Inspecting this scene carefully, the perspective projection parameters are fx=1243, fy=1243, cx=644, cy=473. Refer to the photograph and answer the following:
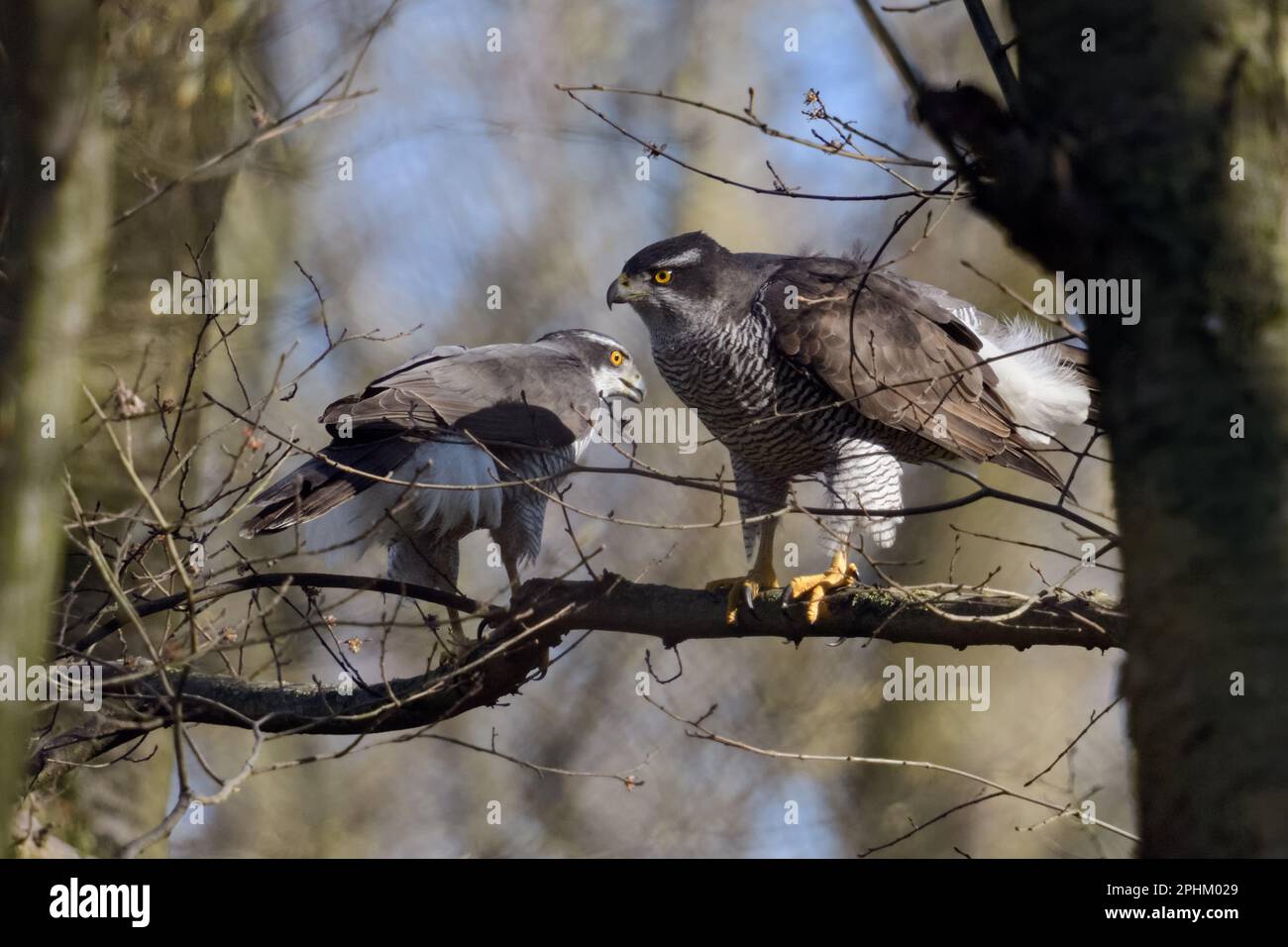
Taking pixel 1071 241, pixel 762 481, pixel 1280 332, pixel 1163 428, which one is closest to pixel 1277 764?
pixel 1163 428

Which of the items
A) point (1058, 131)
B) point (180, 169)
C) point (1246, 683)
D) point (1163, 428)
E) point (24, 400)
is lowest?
point (1246, 683)

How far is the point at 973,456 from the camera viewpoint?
5.96m

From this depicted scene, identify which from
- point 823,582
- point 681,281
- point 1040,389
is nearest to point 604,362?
point 681,281

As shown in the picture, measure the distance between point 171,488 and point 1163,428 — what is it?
520 cm

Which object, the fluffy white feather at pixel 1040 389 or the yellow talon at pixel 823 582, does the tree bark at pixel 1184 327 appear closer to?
the yellow talon at pixel 823 582

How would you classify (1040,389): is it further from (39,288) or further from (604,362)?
(39,288)

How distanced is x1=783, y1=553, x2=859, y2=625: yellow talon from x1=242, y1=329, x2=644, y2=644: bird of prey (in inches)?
49.1

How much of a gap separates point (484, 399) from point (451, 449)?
0.33m

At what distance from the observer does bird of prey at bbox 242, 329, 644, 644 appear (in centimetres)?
595

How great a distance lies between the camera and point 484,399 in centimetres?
639

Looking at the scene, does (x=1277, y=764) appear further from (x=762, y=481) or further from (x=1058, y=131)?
(x=762, y=481)

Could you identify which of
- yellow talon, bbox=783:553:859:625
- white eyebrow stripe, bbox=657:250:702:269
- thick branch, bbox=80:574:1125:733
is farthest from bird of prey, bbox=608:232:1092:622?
thick branch, bbox=80:574:1125:733

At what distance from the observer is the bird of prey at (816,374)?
5.86 metres

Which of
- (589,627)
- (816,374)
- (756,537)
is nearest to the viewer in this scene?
(589,627)
